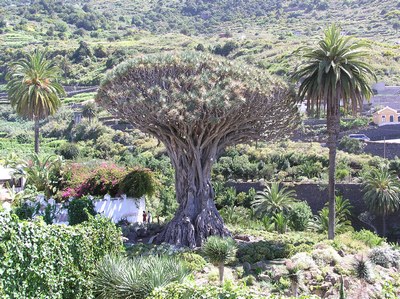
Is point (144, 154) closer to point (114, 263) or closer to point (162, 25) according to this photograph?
point (114, 263)

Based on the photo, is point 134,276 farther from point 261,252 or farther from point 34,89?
point 34,89

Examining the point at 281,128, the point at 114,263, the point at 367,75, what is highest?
the point at 367,75

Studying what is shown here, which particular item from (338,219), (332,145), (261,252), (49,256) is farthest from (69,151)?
(49,256)

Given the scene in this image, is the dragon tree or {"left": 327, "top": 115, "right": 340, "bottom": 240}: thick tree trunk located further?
{"left": 327, "top": 115, "right": 340, "bottom": 240}: thick tree trunk

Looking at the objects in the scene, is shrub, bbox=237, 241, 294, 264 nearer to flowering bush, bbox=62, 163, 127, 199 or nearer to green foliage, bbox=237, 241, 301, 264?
green foliage, bbox=237, 241, 301, 264

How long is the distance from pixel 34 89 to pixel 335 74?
49.0 feet

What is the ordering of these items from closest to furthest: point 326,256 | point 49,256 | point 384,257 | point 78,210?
point 49,256
point 326,256
point 384,257
point 78,210

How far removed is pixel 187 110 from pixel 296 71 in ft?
15.5

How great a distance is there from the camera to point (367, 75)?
19.2 metres

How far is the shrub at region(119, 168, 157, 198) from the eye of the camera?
21.5m

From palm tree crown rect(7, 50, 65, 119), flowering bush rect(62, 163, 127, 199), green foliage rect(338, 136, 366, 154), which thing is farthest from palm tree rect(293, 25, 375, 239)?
green foliage rect(338, 136, 366, 154)

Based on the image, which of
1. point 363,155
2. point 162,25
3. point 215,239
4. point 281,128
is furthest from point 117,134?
point 162,25

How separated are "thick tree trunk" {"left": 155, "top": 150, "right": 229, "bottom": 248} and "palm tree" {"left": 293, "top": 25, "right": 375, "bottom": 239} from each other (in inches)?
162

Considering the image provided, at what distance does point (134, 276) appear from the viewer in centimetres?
1059
